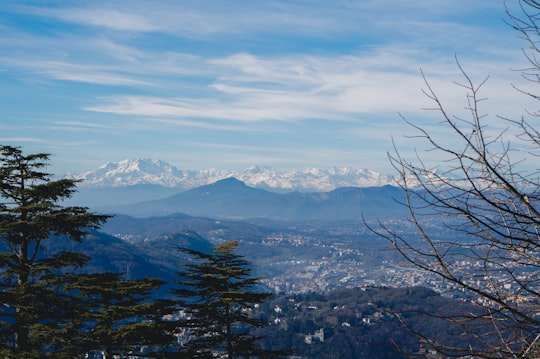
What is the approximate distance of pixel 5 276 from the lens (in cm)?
1082

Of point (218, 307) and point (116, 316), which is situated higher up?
point (116, 316)

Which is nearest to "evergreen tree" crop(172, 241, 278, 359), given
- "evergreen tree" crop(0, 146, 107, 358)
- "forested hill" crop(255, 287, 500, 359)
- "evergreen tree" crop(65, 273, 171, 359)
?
"evergreen tree" crop(65, 273, 171, 359)

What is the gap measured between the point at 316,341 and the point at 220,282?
81790 millimetres

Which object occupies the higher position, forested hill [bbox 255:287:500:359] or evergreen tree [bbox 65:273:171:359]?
evergreen tree [bbox 65:273:171:359]

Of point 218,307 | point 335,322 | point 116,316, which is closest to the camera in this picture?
point 116,316

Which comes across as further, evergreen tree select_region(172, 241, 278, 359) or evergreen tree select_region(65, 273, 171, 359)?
evergreen tree select_region(172, 241, 278, 359)

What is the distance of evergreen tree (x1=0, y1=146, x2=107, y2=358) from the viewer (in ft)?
31.8

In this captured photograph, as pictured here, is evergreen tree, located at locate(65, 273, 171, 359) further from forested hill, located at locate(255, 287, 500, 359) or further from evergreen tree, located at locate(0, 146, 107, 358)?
forested hill, located at locate(255, 287, 500, 359)

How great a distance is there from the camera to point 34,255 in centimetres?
1078

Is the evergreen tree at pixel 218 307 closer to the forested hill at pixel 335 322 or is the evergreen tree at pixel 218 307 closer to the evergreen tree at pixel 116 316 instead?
the evergreen tree at pixel 116 316

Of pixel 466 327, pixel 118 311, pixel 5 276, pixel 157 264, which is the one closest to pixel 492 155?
pixel 466 327

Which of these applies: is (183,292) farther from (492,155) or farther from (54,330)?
(492,155)

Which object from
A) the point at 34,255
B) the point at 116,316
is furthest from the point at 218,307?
the point at 34,255

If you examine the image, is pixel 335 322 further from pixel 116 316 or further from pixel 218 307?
pixel 116 316
